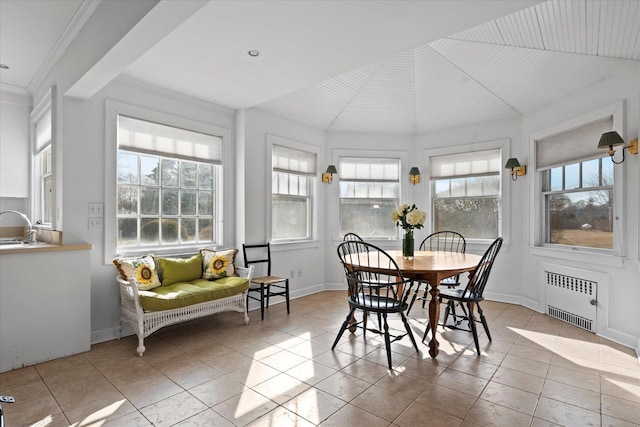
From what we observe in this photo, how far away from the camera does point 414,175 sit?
17.7 ft

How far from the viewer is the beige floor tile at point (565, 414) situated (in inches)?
80.1

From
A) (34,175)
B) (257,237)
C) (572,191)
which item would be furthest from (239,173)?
(572,191)

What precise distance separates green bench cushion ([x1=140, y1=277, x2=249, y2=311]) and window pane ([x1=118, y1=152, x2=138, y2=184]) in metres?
1.19

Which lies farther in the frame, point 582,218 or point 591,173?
point 582,218

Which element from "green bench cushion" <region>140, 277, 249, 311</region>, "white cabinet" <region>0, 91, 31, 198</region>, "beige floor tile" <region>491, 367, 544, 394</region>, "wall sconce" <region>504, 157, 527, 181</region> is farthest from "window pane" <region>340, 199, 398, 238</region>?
"white cabinet" <region>0, 91, 31, 198</region>

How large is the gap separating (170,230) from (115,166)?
0.90 m

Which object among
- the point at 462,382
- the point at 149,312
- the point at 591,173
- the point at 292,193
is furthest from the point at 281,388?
the point at 591,173

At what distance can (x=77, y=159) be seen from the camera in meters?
3.22

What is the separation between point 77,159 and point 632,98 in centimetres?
524

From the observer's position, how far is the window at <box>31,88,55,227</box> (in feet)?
12.1

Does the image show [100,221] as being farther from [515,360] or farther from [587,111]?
[587,111]

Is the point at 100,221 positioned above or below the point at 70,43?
below

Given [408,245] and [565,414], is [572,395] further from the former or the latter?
[408,245]

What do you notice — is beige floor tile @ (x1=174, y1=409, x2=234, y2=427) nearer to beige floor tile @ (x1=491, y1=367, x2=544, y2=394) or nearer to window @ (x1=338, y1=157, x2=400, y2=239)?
beige floor tile @ (x1=491, y1=367, x2=544, y2=394)
